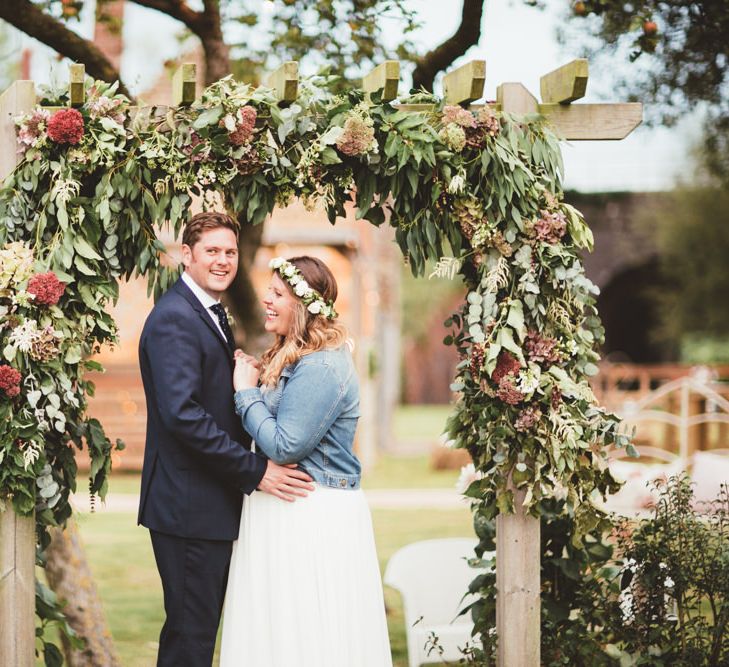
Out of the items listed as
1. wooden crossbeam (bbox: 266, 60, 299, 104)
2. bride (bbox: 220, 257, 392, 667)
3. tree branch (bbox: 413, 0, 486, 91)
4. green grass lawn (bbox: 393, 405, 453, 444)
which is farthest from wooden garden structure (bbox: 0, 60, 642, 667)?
green grass lawn (bbox: 393, 405, 453, 444)

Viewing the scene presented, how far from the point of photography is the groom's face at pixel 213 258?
3.47 m

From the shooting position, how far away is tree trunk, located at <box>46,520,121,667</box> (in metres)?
4.47

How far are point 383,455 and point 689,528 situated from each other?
12286 mm

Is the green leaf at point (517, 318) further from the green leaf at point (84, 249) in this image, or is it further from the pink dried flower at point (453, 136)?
the green leaf at point (84, 249)

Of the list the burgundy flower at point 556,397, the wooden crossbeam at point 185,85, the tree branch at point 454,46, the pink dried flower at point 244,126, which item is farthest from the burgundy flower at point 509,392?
the tree branch at point 454,46

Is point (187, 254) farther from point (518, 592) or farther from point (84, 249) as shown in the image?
point (518, 592)

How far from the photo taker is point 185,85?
336 cm

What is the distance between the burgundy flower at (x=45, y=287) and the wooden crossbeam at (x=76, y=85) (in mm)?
647

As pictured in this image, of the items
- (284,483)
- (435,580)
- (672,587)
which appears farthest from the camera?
(435,580)

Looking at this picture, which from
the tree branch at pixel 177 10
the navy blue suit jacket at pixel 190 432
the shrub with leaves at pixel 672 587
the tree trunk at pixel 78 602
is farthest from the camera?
the tree branch at pixel 177 10

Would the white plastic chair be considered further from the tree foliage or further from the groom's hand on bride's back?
the tree foliage

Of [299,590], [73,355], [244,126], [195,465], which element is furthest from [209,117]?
[299,590]

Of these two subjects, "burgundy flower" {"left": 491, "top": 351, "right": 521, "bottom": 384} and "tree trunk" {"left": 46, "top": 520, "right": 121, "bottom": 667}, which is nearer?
"burgundy flower" {"left": 491, "top": 351, "right": 521, "bottom": 384}

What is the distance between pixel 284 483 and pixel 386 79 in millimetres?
1506
